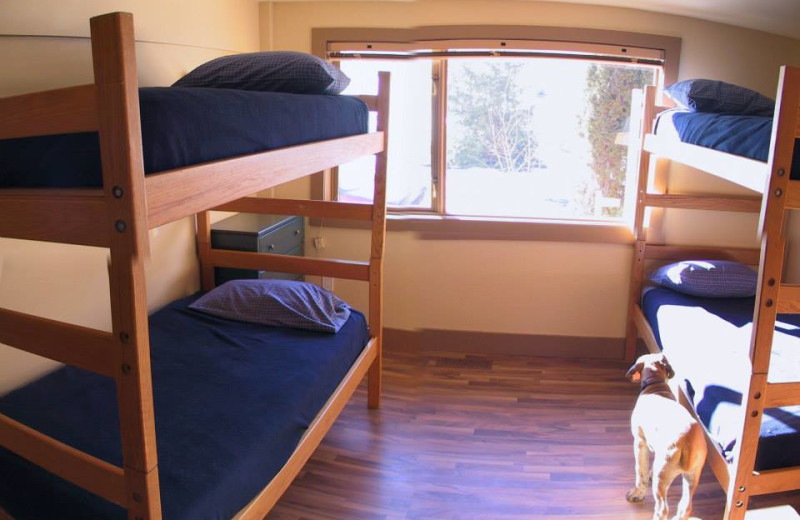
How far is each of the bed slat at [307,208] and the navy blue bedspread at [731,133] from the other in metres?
1.40

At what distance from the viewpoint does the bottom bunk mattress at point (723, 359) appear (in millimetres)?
1886

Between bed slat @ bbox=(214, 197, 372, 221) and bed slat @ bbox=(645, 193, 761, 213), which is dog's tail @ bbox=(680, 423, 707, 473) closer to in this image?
bed slat @ bbox=(214, 197, 372, 221)

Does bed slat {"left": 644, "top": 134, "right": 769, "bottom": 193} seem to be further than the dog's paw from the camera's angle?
No

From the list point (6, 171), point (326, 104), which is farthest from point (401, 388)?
point (6, 171)

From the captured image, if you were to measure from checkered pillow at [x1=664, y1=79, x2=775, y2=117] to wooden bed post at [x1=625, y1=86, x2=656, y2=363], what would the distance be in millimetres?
676

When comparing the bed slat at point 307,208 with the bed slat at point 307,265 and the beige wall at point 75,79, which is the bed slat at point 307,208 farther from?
the beige wall at point 75,79

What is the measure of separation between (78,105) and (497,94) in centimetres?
286

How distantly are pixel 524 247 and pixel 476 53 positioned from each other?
1128 millimetres

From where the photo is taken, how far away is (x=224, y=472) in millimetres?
1592

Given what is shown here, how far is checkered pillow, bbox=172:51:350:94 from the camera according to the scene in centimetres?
208

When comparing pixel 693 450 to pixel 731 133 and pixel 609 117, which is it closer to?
pixel 731 133

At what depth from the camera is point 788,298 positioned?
5.56ft

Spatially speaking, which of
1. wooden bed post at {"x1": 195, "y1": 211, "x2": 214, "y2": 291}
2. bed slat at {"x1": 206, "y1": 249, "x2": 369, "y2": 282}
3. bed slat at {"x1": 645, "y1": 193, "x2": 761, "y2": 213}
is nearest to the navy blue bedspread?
bed slat at {"x1": 645, "y1": 193, "x2": 761, "y2": 213}

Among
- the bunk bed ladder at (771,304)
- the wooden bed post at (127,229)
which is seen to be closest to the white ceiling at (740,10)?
the bunk bed ladder at (771,304)
